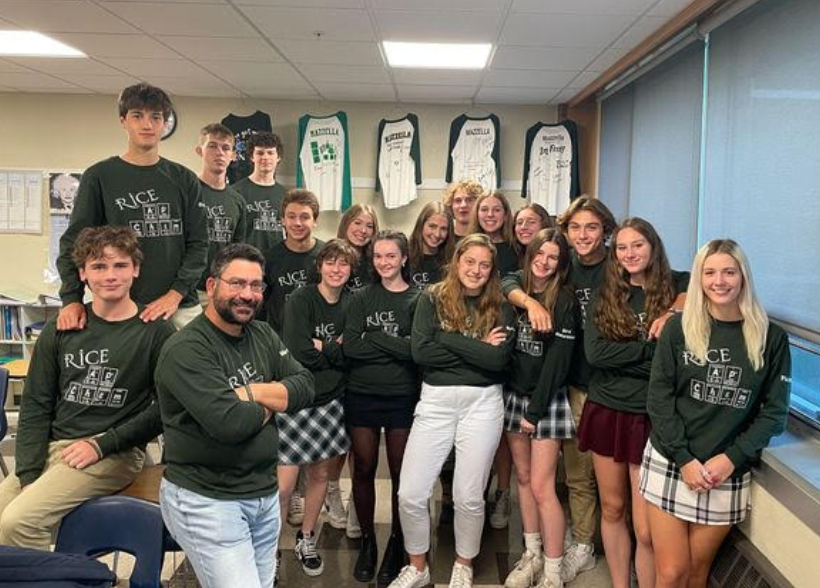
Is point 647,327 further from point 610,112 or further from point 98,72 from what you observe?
point 98,72

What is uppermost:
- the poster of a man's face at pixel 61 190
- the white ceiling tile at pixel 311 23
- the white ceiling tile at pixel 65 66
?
the white ceiling tile at pixel 65 66

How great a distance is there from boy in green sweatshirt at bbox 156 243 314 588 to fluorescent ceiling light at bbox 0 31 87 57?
8.69 ft

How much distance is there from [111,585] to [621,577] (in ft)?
5.84

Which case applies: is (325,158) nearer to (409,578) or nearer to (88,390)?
(88,390)

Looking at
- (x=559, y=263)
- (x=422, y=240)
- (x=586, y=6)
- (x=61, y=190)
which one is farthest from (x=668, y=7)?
(x=61, y=190)

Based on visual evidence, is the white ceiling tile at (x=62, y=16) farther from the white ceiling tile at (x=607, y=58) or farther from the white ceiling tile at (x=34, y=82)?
the white ceiling tile at (x=607, y=58)

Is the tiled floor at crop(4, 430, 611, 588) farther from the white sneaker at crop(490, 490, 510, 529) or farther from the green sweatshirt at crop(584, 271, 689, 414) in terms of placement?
the green sweatshirt at crop(584, 271, 689, 414)

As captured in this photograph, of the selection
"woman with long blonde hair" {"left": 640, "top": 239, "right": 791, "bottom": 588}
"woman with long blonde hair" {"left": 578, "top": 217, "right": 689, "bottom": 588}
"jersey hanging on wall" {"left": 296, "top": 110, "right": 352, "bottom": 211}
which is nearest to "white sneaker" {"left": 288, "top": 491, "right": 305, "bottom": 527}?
"woman with long blonde hair" {"left": 578, "top": 217, "right": 689, "bottom": 588}

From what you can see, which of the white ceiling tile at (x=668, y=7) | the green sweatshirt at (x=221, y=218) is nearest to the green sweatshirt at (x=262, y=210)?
the green sweatshirt at (x=221, y=218)

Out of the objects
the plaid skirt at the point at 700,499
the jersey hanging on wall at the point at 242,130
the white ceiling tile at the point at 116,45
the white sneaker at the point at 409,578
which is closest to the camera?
the plaid skirt at the point at 700,499

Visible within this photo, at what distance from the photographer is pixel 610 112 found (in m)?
4.73

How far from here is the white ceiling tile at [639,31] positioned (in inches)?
Answer: 117

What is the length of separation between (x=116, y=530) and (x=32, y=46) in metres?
3.28

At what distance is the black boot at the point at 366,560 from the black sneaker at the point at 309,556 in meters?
0.16
